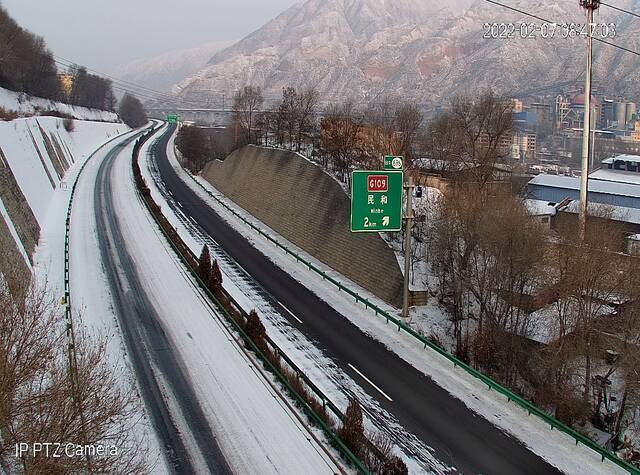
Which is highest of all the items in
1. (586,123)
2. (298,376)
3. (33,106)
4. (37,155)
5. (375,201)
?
(33,106)

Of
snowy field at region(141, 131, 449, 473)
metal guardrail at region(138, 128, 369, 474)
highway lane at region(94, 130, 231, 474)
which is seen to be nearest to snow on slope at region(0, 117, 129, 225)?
highway lane at region(94, 130, 231, 474)

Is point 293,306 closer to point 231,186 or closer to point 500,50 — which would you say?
point 231,186

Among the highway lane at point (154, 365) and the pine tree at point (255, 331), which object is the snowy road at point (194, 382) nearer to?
the highway lane at point (154, 365)

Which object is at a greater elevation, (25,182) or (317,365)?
(25,182)

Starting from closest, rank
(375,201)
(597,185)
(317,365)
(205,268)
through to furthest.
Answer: (317,365) → (375,201) → (205,268) → (597,185)

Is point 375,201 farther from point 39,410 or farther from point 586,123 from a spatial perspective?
point 39,410

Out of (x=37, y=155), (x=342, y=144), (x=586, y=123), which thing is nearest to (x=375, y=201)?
(x=586, y=123)

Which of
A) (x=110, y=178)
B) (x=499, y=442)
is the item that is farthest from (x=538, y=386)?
(x=110, y=178)
